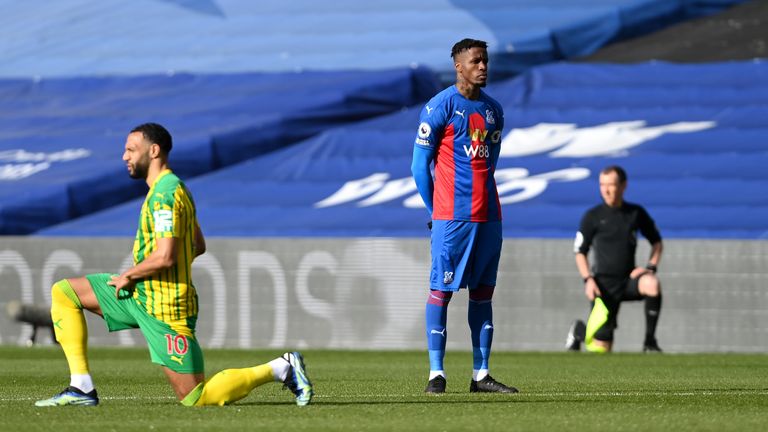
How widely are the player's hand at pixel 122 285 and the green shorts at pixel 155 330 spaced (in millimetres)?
21

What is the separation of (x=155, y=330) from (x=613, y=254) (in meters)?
7.44

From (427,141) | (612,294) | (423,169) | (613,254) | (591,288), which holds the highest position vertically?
(427,141)

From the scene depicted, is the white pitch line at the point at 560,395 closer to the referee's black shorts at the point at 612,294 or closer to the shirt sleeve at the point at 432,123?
the shirt sleeve at the point at 432,123

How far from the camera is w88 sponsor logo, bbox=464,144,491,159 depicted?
8.29 meters

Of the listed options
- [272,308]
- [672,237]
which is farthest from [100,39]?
[672,237]

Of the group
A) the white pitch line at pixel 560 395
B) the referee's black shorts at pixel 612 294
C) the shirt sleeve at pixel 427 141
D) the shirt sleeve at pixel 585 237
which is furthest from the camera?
the referee's black shorts at pixel 612 294

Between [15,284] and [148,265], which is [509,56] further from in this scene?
[148,265]

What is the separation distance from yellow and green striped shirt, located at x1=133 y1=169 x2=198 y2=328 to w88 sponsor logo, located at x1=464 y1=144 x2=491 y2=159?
6.08 feet

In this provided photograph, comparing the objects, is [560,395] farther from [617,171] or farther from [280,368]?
[617,171]

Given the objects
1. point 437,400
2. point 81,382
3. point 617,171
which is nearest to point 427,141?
point 437,400

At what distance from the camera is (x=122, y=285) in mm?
6941

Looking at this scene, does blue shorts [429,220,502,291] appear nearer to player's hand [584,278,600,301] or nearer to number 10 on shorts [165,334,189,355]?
number 10 on shorts [165,334,189,355]

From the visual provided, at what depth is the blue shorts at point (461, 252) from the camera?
8281 millimetres

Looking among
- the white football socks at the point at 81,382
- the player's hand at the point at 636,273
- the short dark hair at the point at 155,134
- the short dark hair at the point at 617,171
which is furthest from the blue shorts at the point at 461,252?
the player's hand at the point at 636,273
